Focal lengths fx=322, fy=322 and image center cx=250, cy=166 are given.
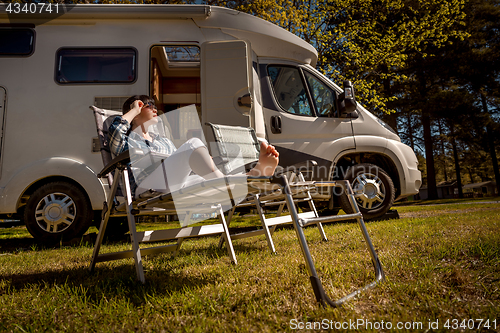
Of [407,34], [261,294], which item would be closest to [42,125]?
[261,294]

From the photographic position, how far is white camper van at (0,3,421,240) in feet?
13.3

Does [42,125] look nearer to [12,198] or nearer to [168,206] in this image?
[12,198]

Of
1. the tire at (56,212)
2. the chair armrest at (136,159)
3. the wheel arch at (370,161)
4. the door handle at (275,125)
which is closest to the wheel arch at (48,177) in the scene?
the tire at (56,212)

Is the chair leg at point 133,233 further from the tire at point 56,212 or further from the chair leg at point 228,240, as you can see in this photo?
the tire at point 56,212

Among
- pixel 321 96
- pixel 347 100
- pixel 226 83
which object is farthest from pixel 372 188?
pixel 226 83

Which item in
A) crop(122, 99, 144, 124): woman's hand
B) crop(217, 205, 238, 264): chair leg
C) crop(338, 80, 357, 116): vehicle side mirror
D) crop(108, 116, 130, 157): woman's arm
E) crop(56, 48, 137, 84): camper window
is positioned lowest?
crop(217, 205, 238, 264): chair leg

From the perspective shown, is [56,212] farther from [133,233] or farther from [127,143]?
[133,233]

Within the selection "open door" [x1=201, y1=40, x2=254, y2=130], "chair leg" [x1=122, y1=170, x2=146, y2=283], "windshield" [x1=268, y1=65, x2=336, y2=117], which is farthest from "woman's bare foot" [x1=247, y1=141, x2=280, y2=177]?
"windshield" [x1=268, y1=65, x2=336, y2=117]

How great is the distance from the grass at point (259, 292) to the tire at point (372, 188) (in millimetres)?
2210

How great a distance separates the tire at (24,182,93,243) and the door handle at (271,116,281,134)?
2664mm

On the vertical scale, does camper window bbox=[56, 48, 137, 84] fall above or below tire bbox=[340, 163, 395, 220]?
above

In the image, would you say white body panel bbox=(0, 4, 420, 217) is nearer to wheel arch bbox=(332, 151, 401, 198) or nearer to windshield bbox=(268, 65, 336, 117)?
windshield bbox=(268, 65, 336, 117)

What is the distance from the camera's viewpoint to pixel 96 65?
4.36 metres

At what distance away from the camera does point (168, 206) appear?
87.0 inches
